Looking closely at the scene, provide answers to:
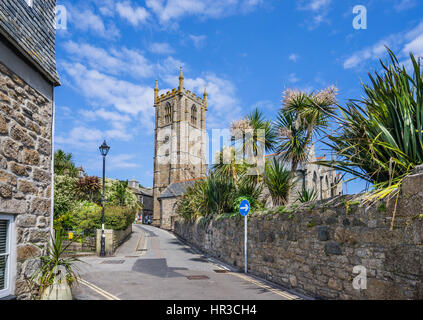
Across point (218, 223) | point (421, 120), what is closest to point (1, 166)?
point (421, 120)

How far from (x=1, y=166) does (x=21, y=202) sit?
2.50ft

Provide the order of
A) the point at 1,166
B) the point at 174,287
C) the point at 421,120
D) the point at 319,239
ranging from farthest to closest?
the point at 174,287, the point at 319,239, the point at 421,120, the point at 1,166

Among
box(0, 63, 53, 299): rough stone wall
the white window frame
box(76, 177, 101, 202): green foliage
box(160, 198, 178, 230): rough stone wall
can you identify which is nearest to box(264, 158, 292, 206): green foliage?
box(0, 63, 53, 299): rough stone wall

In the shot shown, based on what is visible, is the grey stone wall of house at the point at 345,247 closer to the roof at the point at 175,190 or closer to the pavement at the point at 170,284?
the pavement at the point at 170,284

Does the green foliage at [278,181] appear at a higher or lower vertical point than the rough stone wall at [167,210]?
higher

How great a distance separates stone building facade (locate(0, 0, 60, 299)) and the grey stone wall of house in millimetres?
5969

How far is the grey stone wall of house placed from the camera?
5043 millimetres

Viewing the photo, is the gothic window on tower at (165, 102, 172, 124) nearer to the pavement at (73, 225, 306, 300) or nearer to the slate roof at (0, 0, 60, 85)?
the pavement at (73, 225, 306, 300)

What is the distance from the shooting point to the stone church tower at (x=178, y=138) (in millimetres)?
62469

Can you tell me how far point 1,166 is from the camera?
472 centimetres

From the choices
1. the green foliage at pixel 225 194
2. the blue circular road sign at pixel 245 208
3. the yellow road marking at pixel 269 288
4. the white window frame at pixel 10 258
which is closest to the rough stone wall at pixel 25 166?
the white window frame at pixel 10 258

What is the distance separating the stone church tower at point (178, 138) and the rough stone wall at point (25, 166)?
172ft

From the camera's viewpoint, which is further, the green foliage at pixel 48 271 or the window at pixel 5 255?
the green foliage at pixel 48 271
